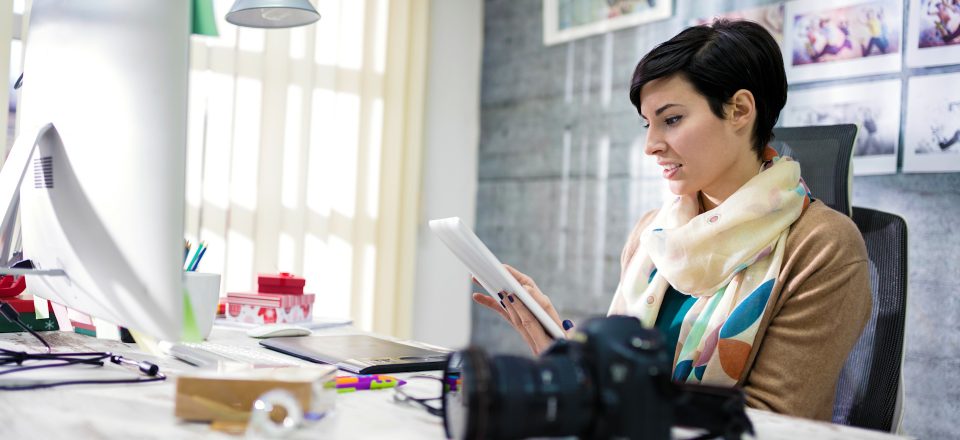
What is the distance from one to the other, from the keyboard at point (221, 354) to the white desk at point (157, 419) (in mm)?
164

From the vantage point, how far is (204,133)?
105 inches

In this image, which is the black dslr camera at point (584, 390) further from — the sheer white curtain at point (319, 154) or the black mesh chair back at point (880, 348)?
the sheer white curtain at point (319, 154)

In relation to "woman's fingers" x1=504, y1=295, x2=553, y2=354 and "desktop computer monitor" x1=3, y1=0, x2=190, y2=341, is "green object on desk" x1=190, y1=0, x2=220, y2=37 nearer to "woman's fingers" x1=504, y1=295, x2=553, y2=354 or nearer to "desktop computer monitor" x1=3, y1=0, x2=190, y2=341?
"desktop computer monitor" x1=3, y1=0, x2=190, y2=341

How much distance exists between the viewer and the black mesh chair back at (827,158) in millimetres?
1400

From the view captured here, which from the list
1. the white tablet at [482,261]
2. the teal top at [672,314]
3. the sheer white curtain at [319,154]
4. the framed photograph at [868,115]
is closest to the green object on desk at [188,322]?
the white tablet at [482,261]

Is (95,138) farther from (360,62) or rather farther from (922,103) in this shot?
(360,62)

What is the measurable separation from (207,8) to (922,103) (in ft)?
6.17

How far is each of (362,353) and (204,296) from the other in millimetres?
303

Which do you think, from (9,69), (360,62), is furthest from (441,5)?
(9,69)

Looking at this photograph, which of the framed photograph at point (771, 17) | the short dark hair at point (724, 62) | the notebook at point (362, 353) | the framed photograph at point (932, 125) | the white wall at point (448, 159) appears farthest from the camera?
the white wall at point (448, 159)

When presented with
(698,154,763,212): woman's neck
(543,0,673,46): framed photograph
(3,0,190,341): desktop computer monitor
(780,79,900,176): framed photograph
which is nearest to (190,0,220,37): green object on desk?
(3,0,190,341): desktop computer monitor

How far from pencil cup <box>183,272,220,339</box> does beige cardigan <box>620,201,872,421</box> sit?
2.82 ft

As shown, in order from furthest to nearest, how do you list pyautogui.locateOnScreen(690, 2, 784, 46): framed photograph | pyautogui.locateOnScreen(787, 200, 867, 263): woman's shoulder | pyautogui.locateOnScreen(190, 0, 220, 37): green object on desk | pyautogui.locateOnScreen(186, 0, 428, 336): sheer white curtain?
pyautogui.locateOnScreen(186, 0, 428, 336): sheer white curtain, pyautogui.locateOnScreen(690, 2, 784, 46): framed photograph, pyautogui.locateOnScreen(787, 200, 867, 263): woman's shoulder, pyautogui.locateOnScreen(190, 0, 220, 37): green object on desk

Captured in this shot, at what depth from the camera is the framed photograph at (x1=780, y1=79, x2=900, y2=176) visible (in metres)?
2.11
